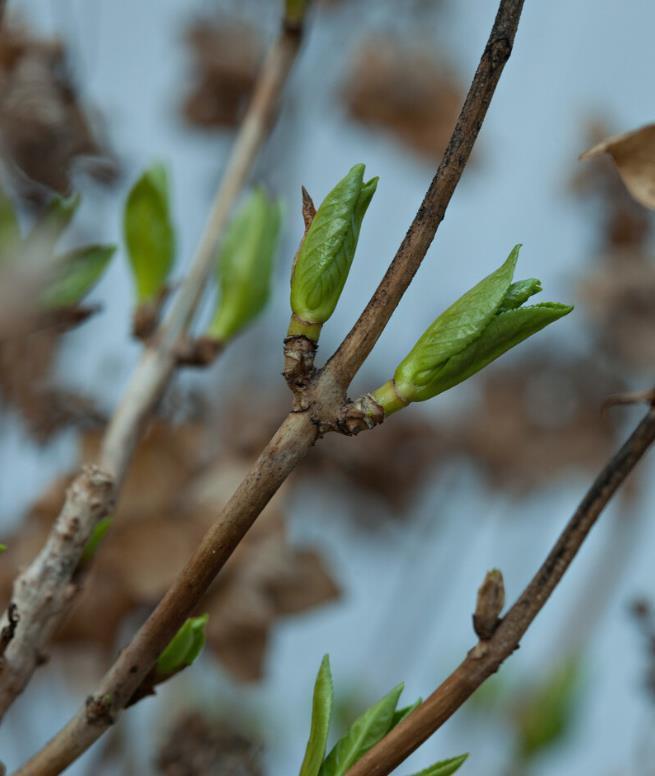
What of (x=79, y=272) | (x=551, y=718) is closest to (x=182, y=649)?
(x=79, y=272)

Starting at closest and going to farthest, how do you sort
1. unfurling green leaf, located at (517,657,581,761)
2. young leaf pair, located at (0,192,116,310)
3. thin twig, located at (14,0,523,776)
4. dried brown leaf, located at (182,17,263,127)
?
thin twig, located at (14,0,523,776)
young leaf pair, located at (0,192,116,310)
unfurling green leaf, located at (517,657,581,761)
dried brown leaf, located at (182,17,263,127)

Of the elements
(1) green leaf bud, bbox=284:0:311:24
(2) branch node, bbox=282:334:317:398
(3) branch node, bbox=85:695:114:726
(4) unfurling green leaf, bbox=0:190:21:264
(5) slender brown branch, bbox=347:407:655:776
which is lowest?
(5) slender brown branch, bbox=347:407:655:776

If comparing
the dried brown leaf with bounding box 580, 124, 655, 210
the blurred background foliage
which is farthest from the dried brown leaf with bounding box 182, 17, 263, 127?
the dried brown leaf with bounding box 580, 124, 655, 210

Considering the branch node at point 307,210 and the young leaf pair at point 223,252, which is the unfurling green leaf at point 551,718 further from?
the branch node at point 307,210

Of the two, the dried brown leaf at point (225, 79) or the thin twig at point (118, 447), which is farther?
the dried brown leaf at point (225, 79)

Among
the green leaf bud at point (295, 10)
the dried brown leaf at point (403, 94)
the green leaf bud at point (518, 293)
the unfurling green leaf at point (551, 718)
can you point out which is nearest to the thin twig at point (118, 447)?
the green leaf bud at point (295, 10)

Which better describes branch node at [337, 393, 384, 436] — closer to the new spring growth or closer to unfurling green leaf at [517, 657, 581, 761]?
the new spring growth
